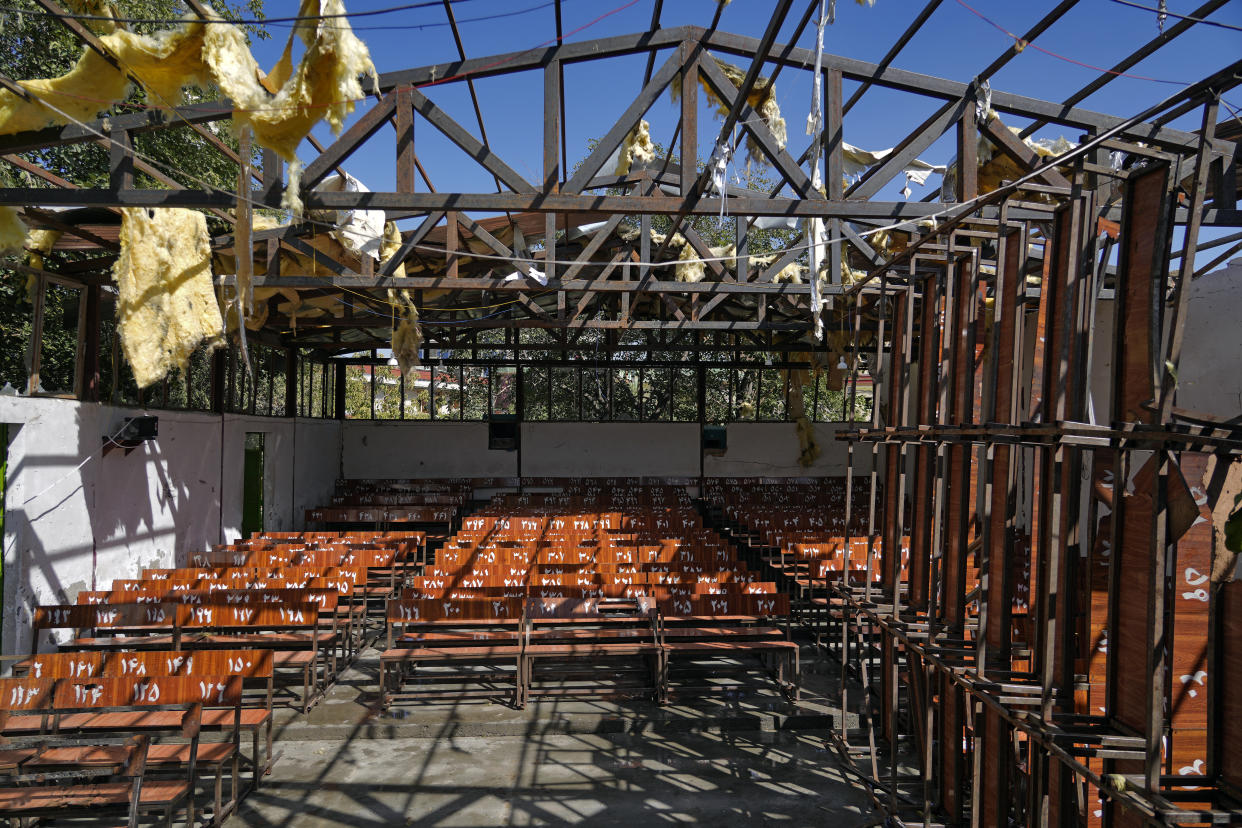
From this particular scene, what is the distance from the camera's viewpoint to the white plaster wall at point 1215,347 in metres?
7.04

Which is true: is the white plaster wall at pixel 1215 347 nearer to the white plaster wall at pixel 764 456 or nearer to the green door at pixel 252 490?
the white plaster wall at pixel 764 456

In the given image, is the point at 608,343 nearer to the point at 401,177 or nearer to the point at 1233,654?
the point at 401,177

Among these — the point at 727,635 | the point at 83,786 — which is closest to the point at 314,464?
the point at 727,635

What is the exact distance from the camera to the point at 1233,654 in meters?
3.17

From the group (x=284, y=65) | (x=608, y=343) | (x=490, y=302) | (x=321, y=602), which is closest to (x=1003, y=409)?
(x=284, y=65)

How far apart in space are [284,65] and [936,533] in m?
5.18

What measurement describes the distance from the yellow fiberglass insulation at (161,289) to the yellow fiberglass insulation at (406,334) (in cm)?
355

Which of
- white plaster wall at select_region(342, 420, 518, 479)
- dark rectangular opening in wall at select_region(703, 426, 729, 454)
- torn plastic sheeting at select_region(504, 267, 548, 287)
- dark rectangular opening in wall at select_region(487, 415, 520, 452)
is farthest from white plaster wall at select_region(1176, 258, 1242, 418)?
white plaster wall at select_region(342, 420, 518, 479)

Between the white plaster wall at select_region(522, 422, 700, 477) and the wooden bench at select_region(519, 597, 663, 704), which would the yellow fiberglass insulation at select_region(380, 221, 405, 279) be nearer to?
the wooden bench at select_region(519, 597, 663, 704)

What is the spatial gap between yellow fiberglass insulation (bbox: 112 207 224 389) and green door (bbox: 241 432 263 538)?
8203 millimetres

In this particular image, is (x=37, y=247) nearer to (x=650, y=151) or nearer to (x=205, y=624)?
(x=205, y=624)

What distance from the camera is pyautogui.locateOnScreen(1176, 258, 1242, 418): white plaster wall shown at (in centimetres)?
704

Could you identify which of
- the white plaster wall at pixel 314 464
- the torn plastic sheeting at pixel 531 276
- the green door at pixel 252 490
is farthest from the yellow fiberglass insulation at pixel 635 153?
the white plaster wall at pixel 314 464

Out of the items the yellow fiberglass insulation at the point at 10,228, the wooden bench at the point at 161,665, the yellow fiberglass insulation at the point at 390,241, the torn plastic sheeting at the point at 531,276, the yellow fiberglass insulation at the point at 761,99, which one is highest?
the yellow fiberglass insulation at the point at 761,99
